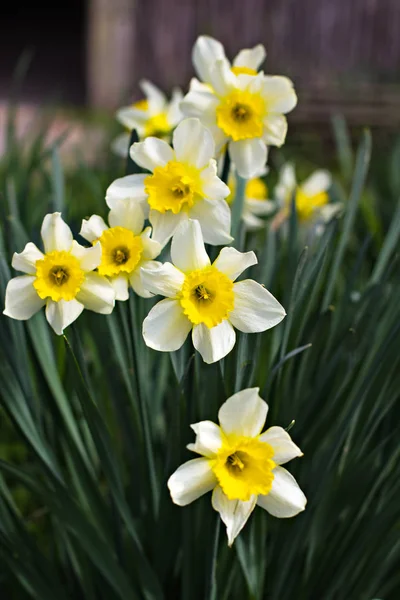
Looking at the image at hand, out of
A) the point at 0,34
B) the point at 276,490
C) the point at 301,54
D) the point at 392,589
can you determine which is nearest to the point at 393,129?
the point at 301,54

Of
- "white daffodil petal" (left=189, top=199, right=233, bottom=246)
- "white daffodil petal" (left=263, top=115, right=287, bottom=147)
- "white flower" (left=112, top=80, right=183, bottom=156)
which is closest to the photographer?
"white daffodil petal" (left=189, top=199, right=233, bottom=246)

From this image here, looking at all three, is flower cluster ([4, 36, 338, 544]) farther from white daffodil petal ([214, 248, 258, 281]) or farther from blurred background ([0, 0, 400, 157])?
blurred background ([0, 0, 400, 157])

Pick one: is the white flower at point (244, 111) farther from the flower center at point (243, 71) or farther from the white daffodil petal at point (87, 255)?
the white daffodil petal at point (87, 255)

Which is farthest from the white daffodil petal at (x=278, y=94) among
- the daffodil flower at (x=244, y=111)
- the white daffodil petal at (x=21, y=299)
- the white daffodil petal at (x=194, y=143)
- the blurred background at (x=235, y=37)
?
the blurred background at (x=235, y=37)

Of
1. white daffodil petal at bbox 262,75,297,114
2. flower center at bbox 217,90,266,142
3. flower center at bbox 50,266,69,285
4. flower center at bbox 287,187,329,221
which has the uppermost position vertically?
white daffodil petal at bbox 262,75,297,114

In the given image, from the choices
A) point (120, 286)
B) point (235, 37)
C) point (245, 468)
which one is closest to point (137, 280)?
point (120, 286)

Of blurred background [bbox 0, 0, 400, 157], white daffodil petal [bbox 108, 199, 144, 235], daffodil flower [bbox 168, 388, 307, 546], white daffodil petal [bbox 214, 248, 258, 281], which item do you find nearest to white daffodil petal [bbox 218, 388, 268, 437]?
daffodil flower [bbox 168, 388, 307, 546]

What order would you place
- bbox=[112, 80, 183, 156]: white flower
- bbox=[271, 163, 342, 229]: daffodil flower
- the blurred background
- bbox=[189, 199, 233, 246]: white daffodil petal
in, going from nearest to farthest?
bbox=[189, 199, 233, 246]: white daffodil petal
bbox=[112, 80, 183, 156]: white flower
bbox=[271, 163, 342, 229]: daffodil flower
the blurred background
